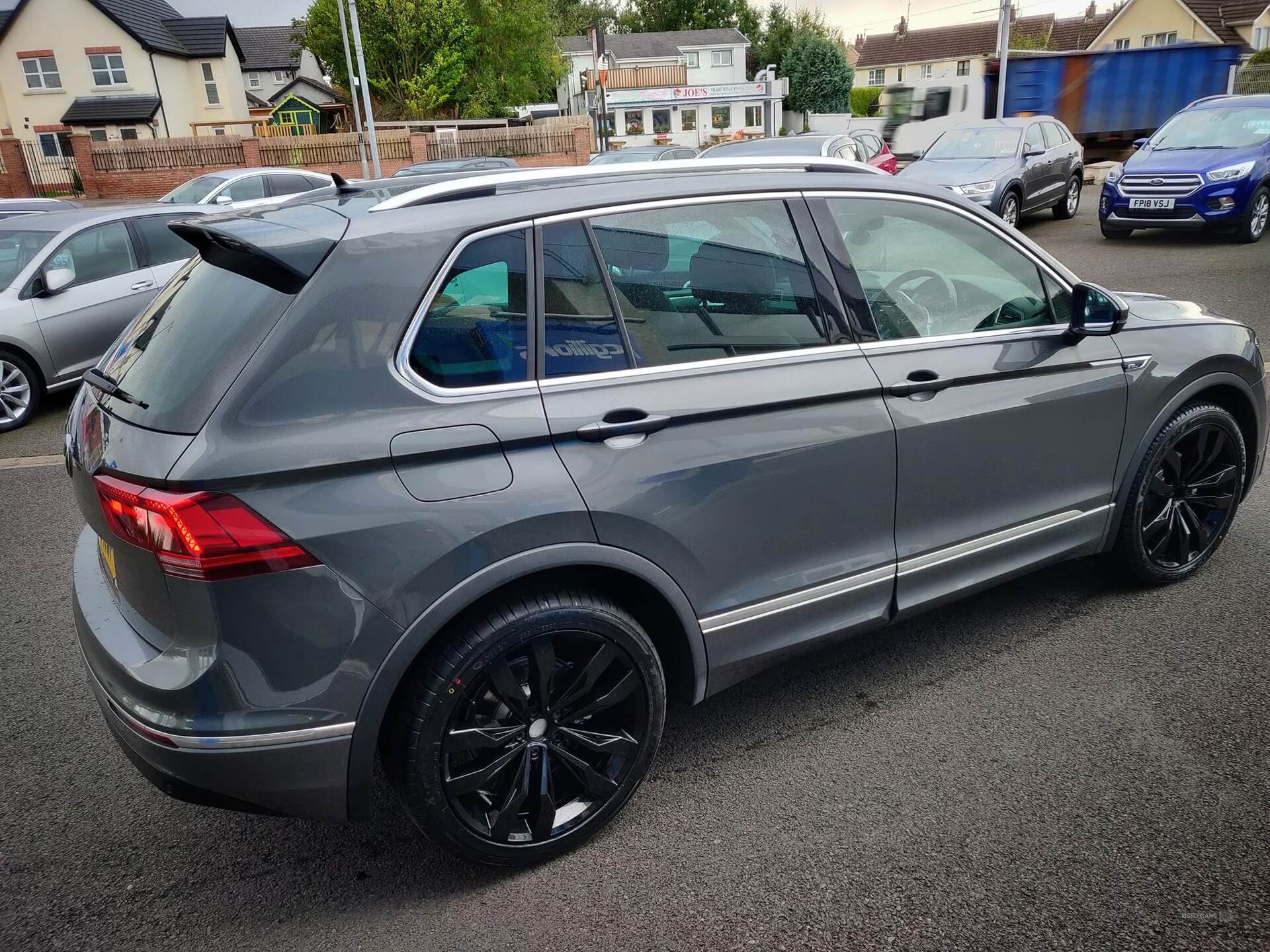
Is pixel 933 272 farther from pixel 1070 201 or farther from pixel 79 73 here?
pixel 79 73

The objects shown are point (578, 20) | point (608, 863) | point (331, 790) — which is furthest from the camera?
point (578, 20)

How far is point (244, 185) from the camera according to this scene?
48.4 ft

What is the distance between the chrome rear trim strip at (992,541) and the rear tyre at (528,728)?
1030 mm

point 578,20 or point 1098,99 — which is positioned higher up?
point 578,20

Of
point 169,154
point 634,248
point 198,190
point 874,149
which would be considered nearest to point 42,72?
point 169,154

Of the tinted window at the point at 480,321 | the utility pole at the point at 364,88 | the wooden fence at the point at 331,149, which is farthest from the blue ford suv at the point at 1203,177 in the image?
the wooden fence at the point at 331,149

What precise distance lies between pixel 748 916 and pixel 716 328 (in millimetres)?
1617

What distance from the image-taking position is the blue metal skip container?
24516mm

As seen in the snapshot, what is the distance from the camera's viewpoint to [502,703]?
2.50m

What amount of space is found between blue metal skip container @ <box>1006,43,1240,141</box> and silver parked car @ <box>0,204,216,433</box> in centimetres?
2257

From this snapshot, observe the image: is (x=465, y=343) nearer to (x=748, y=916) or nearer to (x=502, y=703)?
(x=502, y=703)

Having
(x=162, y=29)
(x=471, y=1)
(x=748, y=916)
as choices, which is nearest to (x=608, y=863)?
(x=748, y=916)

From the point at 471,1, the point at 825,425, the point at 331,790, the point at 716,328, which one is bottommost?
the point at 331,790

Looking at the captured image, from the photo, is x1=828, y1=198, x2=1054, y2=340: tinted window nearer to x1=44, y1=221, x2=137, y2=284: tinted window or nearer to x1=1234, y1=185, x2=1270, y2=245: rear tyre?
x1=44, y1=221, x2=137, y2=284: tinted window
